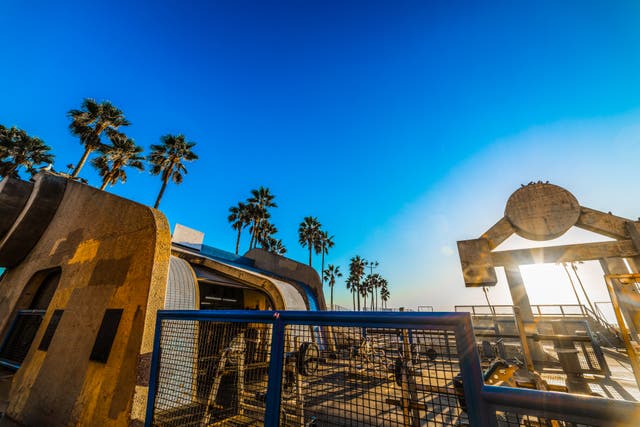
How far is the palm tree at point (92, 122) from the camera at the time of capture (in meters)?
20.7

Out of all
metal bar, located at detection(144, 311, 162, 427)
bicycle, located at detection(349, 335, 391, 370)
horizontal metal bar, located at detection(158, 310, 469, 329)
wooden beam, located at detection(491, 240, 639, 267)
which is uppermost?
wooden beam, located at detection(491, 240, 639, 267)

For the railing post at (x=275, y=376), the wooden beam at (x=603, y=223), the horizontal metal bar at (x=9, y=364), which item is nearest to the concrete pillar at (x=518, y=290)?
the wooden beam at (x=603, y=223)

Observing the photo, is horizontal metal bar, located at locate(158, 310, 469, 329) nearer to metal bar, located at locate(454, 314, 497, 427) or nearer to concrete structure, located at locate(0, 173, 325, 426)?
metal bar, located at locate(454, 314, 497, 427)

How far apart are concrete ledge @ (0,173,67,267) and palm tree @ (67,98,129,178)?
A: 16.9 m

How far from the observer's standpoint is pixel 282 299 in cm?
1177

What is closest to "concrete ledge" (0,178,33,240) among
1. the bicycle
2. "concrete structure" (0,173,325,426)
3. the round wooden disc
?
"concrete structure" (0,173,325,426)

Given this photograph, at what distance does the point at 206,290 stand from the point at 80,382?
38.2 feet

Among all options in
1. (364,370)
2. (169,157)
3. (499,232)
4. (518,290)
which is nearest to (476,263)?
(499,232)

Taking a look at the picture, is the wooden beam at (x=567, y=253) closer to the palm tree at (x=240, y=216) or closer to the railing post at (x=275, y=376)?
the railing post at (x=275, y=376)

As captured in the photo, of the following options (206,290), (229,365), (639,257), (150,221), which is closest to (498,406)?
(229,365)

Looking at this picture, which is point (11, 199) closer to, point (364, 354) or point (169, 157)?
point (364, 354)

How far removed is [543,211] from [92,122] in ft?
100.0

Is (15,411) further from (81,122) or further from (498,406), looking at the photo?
(81,122)

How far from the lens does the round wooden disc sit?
26.9 feet
